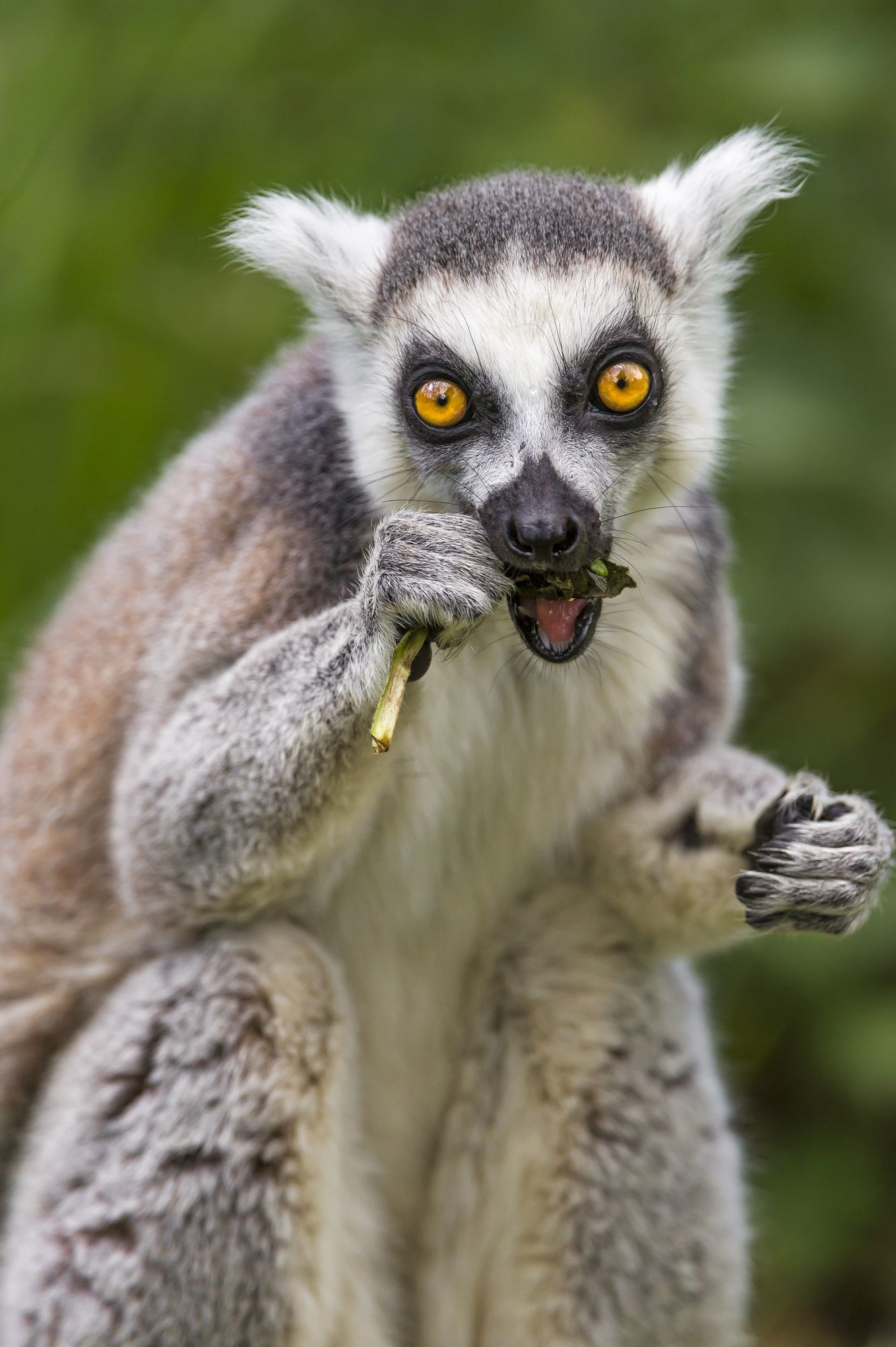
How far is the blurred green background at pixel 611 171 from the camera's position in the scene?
573 cm

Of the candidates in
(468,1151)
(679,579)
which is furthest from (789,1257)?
(679,579)

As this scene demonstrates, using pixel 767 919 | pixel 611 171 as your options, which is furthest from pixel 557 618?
pixel 611 171

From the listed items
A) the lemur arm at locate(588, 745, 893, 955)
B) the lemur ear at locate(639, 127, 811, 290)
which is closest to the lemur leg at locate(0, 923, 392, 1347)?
the lemur arm at locate(588, 745, 893, 955)

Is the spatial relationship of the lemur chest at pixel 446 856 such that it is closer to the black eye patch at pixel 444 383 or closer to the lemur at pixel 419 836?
the lemur at pixel 419 836

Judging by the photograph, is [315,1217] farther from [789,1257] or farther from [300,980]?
[789,1257]

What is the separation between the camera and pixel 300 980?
144 inches

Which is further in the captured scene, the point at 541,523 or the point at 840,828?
the point at 840,828

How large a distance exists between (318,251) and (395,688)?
127 centimetres

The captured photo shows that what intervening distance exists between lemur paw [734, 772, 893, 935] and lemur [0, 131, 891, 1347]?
0.01m

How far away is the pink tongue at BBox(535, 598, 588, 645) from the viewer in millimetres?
3121

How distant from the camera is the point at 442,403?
10.9 feet

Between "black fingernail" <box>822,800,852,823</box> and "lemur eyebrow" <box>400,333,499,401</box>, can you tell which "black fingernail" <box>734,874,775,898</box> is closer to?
"black fingernail" <box>822,800,852,823</box>

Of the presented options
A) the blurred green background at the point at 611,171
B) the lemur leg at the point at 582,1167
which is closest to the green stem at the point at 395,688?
the lemur leg at the point at 582,1167

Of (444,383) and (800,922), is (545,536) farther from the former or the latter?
(800,922)
